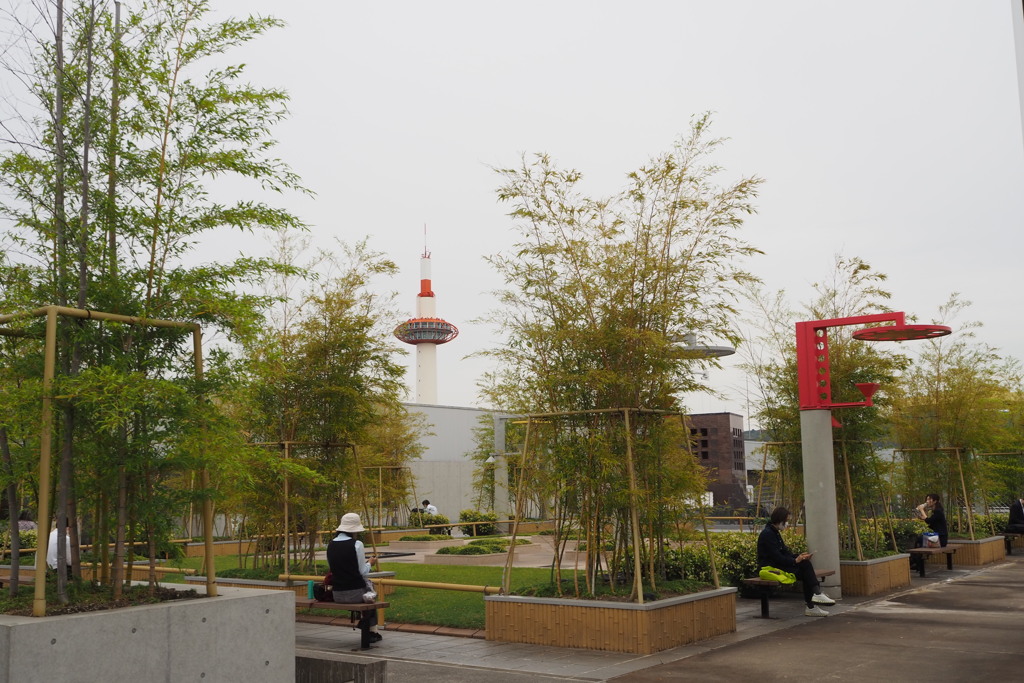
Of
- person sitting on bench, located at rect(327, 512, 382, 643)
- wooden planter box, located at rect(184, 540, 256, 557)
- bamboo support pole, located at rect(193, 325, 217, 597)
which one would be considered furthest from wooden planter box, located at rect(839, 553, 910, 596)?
wooden planter box, located at rect(184, 540, 256, 557)

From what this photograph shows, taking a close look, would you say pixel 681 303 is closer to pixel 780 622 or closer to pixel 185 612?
pixel 780 622

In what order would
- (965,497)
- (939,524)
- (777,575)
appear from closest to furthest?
(777,575), (939,524), (965,497)

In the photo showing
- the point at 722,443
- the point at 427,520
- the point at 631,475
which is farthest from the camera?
the point at 722,443

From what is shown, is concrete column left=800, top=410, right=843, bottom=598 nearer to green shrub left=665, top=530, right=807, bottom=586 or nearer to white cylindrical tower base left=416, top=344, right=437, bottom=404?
green shrub left=665, top=530, right=807, bottom=586

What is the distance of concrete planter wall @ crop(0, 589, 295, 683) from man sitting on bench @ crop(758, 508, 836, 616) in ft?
20.1

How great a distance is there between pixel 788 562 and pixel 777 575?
248 millimetres

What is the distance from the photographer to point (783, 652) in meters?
7.96

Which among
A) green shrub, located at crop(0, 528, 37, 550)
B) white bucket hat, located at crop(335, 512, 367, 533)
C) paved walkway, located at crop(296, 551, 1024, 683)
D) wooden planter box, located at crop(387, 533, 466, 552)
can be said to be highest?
white bucket hat, located at crop(335, 512, 367, 533)

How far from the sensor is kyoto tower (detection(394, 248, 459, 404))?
59344 mm

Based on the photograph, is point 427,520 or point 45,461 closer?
point 45,461

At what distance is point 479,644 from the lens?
8.59 metres

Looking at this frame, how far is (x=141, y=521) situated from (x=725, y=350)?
25.9m

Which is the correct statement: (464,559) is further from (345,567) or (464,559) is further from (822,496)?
(345,567)

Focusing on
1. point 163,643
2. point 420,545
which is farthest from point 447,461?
point 163,643
